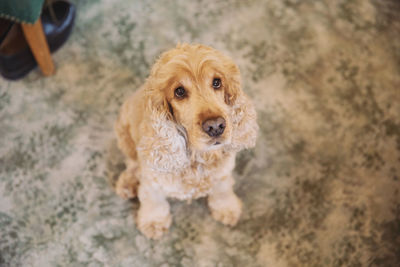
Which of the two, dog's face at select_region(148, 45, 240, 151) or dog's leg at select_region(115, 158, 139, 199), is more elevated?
dog's face at select_region(148, 45, 240, 151)

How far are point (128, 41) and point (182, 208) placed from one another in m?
1.33

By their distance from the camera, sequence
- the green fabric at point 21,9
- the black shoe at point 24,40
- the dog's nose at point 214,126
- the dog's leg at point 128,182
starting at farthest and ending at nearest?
1. the black shoe at point 24,40
2. the dog's leg at point 128,182
3. the green fabric at point 21,9
4. the dog's nose at point 214,126

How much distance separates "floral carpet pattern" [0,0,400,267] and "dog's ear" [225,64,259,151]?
2.30ft

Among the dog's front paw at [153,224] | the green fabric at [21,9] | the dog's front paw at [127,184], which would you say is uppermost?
the green fabric at [21,9]

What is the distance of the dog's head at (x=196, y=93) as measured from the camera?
1.49m

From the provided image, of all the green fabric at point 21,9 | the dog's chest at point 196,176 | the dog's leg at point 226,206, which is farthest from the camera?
the dog's leg at point 226,206

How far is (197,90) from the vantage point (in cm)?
153

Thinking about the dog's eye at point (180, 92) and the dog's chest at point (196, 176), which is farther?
the dog's chest at point (196, 176)

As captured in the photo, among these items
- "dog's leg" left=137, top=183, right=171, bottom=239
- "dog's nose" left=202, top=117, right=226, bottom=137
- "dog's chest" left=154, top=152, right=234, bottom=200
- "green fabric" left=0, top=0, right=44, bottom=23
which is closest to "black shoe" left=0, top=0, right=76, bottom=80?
"green fabric" left=0, top=0, right=44, bottom=23

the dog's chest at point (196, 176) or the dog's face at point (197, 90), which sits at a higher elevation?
the dog's face at point (197, 90)

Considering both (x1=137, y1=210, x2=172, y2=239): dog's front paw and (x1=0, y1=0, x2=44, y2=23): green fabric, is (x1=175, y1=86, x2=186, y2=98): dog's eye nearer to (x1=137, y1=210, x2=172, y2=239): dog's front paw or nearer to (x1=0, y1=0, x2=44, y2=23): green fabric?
(x1=137, y1=210, x2=172, y2=239): dog's front paw

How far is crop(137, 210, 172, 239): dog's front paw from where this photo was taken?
219 cm

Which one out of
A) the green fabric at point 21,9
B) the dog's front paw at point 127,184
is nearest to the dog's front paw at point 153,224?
the dog's front paw at point 127,184

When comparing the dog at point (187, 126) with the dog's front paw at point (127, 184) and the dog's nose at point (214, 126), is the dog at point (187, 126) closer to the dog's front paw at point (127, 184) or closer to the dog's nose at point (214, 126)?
the dog's nose at point (214, 126)
